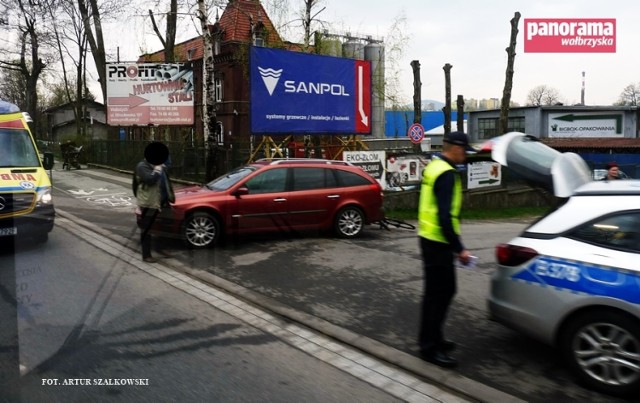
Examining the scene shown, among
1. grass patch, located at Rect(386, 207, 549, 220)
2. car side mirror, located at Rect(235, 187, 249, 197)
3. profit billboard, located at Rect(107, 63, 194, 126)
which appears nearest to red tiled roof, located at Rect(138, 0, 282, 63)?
profit billboard, located at Rect(107, 63, 194, 126)

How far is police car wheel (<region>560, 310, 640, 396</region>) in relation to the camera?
3.82 m

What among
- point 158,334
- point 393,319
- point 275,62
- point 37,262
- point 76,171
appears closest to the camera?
point 158,334

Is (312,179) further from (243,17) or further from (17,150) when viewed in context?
(243,17)

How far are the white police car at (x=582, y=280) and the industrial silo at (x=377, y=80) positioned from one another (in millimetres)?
21102

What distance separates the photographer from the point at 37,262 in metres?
8.00

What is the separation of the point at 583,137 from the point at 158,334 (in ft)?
163

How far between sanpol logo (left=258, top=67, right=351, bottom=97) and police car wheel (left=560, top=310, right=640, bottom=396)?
40.8 ft

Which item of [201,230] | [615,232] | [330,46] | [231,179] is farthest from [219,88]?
[615,232]

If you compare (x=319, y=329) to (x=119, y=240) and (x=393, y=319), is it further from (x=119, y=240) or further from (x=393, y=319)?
(x=119, y=240)

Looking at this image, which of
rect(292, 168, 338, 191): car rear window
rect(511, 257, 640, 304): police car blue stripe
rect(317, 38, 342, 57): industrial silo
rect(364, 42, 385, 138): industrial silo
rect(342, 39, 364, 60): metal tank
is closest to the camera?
rect(511, 257, 640, 304): police car blue stripe

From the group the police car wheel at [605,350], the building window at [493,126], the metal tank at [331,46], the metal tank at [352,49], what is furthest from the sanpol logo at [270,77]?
the building window at [493,126]

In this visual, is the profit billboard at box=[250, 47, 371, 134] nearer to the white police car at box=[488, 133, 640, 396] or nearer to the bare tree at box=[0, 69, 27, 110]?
the white police car at box=[488, 133, 640, 396]

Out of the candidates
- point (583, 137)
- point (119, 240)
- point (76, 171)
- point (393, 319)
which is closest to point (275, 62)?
point (119, 240)

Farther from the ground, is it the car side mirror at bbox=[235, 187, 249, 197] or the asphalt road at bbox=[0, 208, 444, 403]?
the car side mirror at bbox=[235, 187, 249, 197]
